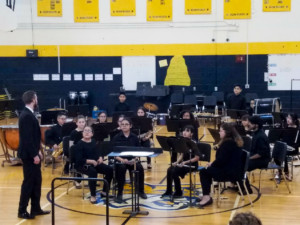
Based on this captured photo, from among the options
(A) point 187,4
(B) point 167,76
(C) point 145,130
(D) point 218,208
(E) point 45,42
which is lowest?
(D) point 218,208

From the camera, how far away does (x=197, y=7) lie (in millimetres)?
20219

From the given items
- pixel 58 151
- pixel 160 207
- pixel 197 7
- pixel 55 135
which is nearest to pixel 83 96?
pixel 197 7

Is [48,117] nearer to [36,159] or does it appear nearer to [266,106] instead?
[36,159]

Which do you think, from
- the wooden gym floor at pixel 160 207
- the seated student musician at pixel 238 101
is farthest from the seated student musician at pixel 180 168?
the seated student musician at pixel 238 101

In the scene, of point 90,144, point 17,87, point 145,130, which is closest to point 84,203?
point 90,144

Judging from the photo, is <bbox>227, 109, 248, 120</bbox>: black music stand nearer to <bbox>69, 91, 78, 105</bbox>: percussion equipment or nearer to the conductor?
the conductor

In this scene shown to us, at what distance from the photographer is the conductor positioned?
732cm

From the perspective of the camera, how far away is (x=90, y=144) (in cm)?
875

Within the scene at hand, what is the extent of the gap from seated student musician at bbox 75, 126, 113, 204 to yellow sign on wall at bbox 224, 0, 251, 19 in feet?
42.3

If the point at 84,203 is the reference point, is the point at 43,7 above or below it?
above

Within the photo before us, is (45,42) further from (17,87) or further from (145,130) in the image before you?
(145,130)

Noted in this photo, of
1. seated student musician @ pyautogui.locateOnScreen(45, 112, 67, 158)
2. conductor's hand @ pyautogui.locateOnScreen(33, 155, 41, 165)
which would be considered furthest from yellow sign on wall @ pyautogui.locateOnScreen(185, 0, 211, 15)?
conductor's hand @ pyautogui.locateOnScreen(33, 155, 41, 165)

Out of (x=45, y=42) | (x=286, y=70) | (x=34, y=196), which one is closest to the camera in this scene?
(x=34, y=196)

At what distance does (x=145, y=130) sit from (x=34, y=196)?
4218 millimetres
